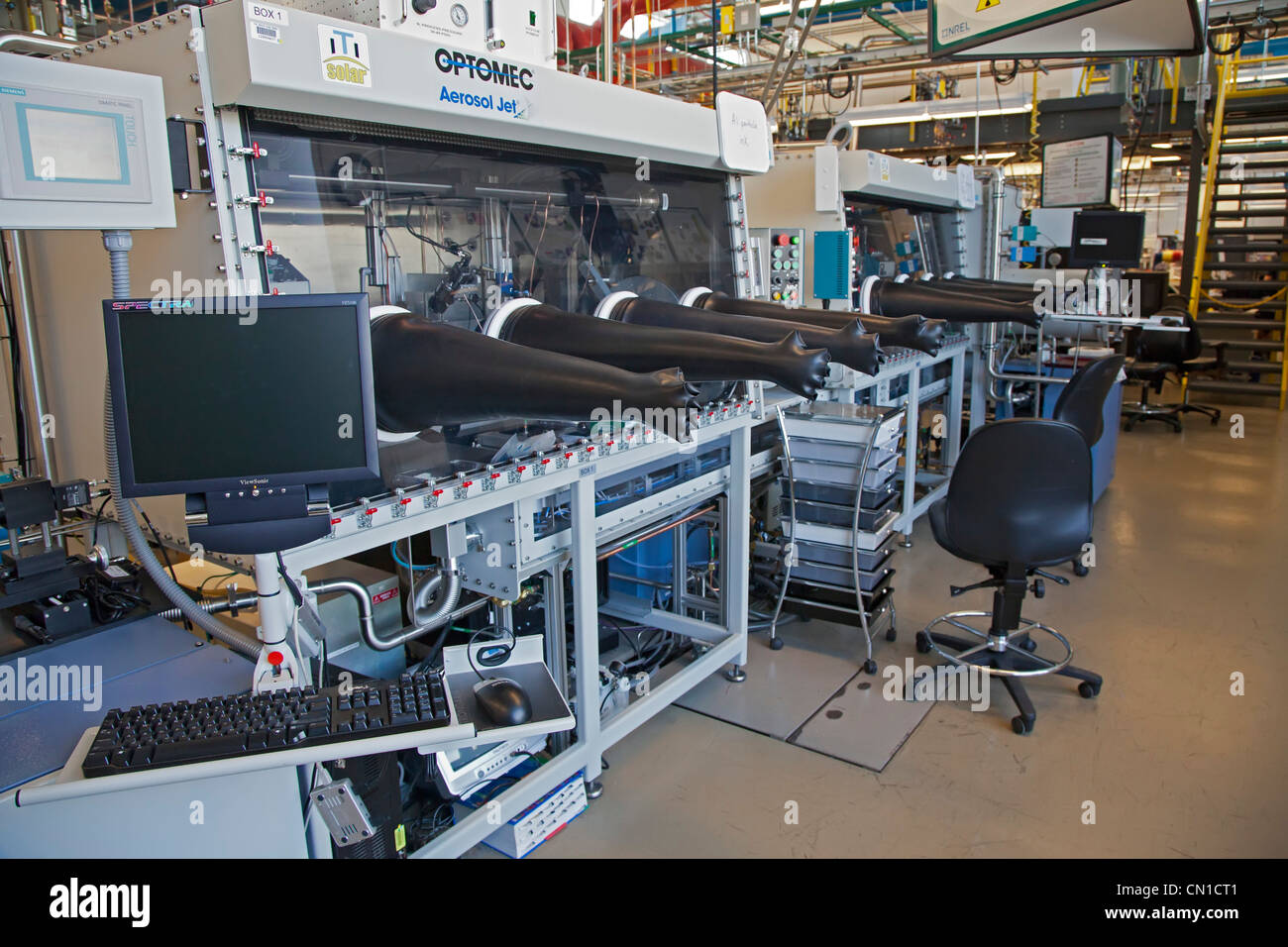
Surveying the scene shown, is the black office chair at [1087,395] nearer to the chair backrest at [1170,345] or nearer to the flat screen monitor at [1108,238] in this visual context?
the flat screen monitor at [1108,238]

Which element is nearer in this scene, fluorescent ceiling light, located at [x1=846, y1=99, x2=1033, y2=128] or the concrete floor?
the concrete floor

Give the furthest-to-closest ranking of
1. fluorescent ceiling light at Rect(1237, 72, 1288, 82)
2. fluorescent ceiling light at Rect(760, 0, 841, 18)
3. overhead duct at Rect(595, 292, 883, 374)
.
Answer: fluorescent ceiling light at Rect(1237, 72, 1288, 82), fluorescent ceiling light at Rect(760, 0, 841, 18), overhead duct at Rect(595, 292, 883, 374)

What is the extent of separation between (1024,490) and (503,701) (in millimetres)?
1916

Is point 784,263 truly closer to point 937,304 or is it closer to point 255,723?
point 937,304

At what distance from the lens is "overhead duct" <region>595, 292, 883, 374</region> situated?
2176 millimetres

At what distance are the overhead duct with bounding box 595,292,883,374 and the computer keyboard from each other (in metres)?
1.07

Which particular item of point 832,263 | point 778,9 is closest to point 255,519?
point 832,263

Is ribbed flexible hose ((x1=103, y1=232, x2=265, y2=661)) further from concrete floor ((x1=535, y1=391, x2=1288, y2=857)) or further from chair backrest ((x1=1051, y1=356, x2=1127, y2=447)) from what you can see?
chair backrest ((x1=1051, y1=356, x2=1127, y2=447))

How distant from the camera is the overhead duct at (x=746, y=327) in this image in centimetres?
218

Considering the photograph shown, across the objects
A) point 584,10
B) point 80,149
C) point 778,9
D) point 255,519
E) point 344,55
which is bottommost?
point 255,519

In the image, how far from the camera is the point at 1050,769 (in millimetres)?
2619

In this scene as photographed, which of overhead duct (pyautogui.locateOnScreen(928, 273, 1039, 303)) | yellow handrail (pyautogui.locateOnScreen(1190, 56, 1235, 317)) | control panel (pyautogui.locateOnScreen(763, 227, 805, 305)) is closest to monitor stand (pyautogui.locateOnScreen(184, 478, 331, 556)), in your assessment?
control panel (pyautogui.locateOnScreen(763, 227, 805, 305))

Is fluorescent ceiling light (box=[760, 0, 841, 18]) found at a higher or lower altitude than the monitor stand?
higher
